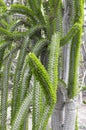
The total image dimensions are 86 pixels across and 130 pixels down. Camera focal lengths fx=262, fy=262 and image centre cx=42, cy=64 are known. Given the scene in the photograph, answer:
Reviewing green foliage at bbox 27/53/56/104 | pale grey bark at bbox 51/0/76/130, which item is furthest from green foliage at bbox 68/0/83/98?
green foliage at bbox 27/53/56/104

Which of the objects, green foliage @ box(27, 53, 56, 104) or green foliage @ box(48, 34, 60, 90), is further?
green foliage @ box(48, 34, 60, 90)

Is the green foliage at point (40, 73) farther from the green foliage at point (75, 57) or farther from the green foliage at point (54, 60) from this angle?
the green foliage at point (75, 57)

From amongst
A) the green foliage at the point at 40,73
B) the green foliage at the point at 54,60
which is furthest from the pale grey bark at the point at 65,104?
the green foliage at the point at 40,73

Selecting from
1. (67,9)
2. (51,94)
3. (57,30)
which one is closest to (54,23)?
(57,30)

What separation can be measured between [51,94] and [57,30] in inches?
19.8

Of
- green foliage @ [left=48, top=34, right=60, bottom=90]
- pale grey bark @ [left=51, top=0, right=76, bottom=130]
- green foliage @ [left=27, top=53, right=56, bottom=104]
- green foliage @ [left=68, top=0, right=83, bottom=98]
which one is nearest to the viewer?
green foliage @ [left=27, top=53, right=56, bottom=104]

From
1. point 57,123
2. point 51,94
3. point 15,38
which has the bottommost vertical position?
point 57,123

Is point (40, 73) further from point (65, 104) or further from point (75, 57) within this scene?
point (65, 104)

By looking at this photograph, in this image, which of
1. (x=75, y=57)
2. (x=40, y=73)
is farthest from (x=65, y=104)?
(x=40, y=73)

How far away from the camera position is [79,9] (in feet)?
4.21

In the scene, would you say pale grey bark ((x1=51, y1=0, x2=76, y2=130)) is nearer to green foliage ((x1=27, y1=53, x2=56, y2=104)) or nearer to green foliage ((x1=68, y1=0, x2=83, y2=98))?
green foliage ((x1=68, y1=0, x2=83, y2=98))

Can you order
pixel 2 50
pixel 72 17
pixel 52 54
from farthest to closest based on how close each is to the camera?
pixel 2 50
pixel 72 17
pixel 52 54

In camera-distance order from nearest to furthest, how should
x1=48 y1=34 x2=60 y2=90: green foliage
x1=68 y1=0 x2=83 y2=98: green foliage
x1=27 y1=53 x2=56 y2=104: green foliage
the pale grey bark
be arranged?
x1=27 y1=53 x2=56 y2=104: green foliage, x1=48 y1=34 x2=60 y2=90: green foliage, x1=68 y1=0 x2=83 y2=98: green foliage, the pale grey bark

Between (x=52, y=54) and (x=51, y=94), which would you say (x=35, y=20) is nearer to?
(x=52, y=54)
